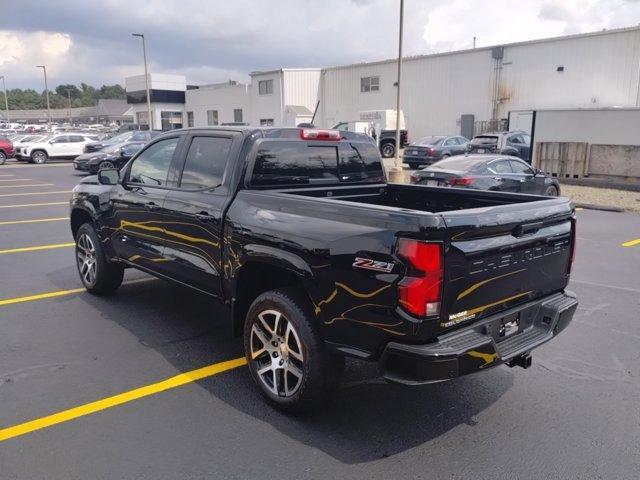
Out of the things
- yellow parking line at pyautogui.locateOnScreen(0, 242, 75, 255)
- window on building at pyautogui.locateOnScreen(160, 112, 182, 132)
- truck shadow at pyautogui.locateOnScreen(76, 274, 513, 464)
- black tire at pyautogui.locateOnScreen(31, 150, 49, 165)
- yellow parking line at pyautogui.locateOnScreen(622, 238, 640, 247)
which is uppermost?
window on building at pyautogui.locateOnScreen(160, 112, 182, 132)

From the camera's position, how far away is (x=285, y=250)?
3549 mm

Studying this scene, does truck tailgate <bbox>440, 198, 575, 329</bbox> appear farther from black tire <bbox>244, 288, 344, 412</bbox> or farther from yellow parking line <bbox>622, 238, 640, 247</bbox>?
yellow parking line <bbox>622, 238, 640, 247</bbox>

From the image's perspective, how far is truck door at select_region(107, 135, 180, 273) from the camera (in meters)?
4.92

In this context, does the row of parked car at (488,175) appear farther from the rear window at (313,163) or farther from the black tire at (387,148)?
the black tire at (387,148)

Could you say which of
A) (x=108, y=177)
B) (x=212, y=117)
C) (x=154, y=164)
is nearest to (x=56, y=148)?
(x=108, y=177)

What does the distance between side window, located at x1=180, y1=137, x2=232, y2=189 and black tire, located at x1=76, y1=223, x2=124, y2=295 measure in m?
1.70

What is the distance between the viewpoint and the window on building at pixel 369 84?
131 ft

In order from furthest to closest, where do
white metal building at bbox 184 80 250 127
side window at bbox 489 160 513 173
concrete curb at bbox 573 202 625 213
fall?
white metal building at bbox 184 80 250 127 < concrete curb at bbox 573 202 625 213 < side window at bbox 489 160 513 173

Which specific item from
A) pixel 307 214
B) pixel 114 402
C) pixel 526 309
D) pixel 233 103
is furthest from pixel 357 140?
pixel 233 103

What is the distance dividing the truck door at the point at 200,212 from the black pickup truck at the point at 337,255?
0.6 inches

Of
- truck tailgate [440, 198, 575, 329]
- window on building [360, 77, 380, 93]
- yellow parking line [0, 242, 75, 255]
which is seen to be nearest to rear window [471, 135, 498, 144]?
window on building [360, 77, 380, 93]

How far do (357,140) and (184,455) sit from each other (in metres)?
3.04

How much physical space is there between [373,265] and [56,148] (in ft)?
102

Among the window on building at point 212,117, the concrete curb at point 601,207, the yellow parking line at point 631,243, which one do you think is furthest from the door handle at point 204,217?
the window on building at point 212,117
